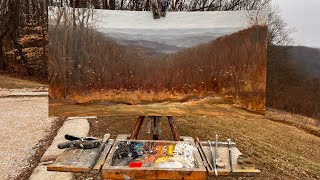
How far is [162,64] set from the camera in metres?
4.73

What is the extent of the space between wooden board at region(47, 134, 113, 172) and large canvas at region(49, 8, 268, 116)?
2.23 ft

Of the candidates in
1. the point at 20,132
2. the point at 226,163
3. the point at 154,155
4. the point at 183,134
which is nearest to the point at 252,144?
the point at 183,134

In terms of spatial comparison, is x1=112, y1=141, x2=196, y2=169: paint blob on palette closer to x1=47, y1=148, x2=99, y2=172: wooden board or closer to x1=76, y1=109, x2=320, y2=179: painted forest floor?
x1=47, y1=148, x2=99, y2=172: wooden board

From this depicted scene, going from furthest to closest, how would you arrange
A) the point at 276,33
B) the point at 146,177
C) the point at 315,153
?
the point at 276,33
the point at 315,153
the point at 146,177

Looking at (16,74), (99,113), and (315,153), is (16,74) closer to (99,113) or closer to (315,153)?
(315,153)

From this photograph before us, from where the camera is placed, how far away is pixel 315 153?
11.1 metres

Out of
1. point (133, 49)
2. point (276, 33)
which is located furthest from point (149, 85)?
point (276, 33)

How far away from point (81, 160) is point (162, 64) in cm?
167

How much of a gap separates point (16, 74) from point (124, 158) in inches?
883

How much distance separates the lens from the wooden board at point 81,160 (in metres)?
3.62

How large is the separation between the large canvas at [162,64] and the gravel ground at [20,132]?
2.65m

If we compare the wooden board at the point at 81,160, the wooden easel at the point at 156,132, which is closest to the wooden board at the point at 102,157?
the wooden board at the point at 81,160

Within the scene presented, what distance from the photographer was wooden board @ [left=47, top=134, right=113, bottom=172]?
143 inches

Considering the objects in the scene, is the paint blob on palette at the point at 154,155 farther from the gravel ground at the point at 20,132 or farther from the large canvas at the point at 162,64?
the gravel ground at the point at 20,132
